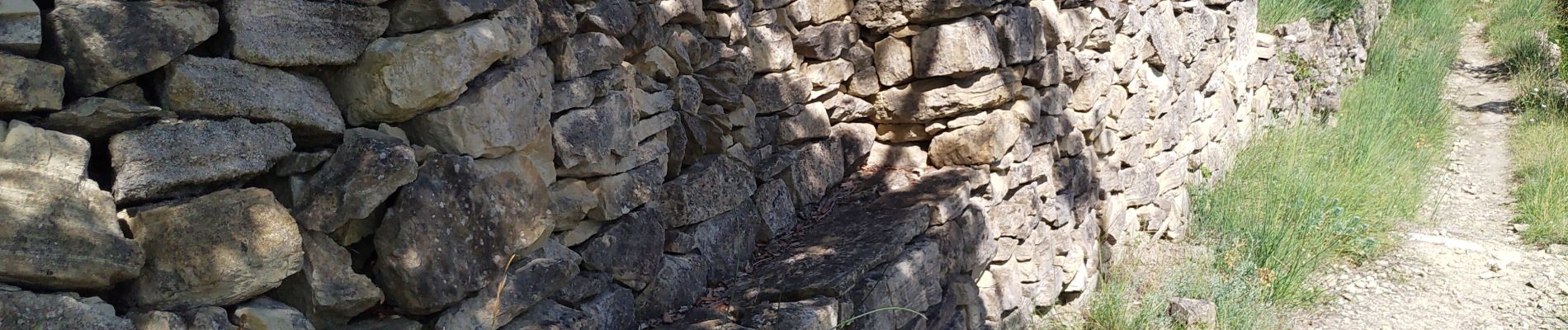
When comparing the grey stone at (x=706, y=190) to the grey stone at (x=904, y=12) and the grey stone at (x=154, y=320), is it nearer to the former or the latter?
the grey stone at (x=904, y=12)

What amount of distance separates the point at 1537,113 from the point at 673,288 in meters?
9.35

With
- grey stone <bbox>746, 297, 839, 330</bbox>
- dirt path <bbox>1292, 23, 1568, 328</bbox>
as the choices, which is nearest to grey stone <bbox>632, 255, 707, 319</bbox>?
grey stone <bbox>746, 297, 839, 330</bbox>

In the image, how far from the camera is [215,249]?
1904mm

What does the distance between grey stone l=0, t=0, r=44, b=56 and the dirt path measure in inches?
205

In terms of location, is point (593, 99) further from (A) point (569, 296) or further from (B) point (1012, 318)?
(B) point (1012, 318)

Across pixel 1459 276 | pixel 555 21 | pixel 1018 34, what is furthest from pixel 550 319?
pixel 1459 276

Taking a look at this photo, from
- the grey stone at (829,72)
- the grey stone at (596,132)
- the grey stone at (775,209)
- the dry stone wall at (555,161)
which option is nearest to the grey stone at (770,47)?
the dry stone wall at (555,161)

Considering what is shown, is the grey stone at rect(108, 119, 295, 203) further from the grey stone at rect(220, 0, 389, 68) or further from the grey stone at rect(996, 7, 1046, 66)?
the grey stone at rect(996, 7, 1046, 66)

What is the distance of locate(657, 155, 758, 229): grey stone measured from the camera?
129 inches

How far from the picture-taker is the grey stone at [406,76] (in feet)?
7.27

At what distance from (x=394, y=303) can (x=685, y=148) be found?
1.29m

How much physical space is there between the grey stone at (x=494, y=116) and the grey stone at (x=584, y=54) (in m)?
0.10

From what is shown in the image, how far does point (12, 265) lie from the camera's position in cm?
165

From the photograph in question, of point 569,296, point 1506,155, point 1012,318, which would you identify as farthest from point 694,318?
point 1506,155
